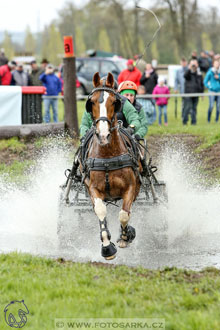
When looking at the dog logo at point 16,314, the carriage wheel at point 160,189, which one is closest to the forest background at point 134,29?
the carriage wheel at point 160,189

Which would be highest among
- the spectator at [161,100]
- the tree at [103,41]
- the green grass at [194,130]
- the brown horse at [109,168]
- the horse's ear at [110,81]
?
the horse's ear at [110,81]

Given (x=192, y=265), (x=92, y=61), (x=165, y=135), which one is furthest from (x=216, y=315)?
(x=92, y=61)

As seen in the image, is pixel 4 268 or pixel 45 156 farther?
pixel 45 156

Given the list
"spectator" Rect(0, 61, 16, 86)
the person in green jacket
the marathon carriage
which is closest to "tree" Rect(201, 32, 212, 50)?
"spectator" Rect(0, 61, 16, 86)

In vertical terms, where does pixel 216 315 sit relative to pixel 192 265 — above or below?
above

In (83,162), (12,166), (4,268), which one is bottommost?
(12,166)

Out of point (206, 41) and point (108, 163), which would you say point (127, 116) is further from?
point (206, 41)

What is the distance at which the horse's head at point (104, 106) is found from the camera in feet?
20.3

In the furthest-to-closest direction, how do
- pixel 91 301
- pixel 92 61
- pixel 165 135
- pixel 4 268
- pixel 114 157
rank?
pixel 92 61 < pixel 165 135 < pixel 114 157 < pixel 4 268 < pixel 91 301

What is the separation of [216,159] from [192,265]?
19.8 feet

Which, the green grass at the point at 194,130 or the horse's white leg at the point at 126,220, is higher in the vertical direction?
the horse's white leg at the point at 126,220

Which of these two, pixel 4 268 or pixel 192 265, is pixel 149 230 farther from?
pixel 4 268

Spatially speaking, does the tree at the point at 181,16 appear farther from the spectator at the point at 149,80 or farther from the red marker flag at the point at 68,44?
the red marker flag at the point at 68,44

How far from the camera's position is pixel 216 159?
41.3ft
